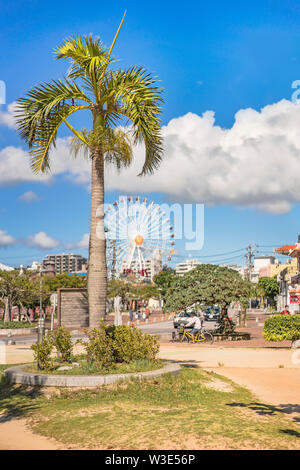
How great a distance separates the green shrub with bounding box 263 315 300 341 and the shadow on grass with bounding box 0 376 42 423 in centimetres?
1233

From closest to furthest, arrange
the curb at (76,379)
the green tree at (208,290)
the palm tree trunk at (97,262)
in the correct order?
the curb at (76,379) < the palm tree trunk at (97,262) < the green tree at (208,290)

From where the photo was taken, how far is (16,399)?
926cm

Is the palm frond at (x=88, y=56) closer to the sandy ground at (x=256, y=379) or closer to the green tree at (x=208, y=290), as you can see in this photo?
the sandy ground at (x=256, y=379)

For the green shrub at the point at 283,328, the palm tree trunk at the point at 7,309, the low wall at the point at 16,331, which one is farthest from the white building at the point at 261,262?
the green shrub at the point at 283,328

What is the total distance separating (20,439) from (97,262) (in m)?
5.41

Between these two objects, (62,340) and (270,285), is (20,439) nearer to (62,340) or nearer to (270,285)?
(62,340)

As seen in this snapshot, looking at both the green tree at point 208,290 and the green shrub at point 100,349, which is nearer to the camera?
the green shrub at point 100,349

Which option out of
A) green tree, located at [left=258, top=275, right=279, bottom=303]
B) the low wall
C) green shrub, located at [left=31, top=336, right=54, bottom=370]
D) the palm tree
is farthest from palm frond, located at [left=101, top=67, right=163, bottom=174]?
green tree, located at [left=258, top=275, right=279, bottom=303]

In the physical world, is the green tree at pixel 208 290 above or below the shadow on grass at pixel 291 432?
above

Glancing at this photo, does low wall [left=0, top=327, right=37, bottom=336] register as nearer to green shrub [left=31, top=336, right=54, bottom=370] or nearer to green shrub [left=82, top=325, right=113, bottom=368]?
green shrub [left=31, top=336, right=54, bottom=370]

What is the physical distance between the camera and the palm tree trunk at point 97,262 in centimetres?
1166

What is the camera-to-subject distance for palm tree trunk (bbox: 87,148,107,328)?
11656mm

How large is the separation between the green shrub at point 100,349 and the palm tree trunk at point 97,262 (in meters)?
0.84

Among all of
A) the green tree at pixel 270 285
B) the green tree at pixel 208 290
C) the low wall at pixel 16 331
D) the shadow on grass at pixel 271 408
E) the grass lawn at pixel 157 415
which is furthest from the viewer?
the green tree at pixel 270 285
